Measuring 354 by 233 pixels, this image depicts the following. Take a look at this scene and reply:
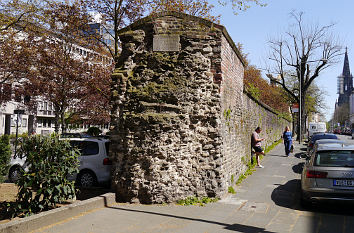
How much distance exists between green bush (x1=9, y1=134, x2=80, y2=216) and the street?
0.74 metres

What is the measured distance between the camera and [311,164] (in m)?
7.86

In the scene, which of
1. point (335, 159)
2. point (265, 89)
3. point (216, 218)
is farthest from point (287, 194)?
point (265, 89)

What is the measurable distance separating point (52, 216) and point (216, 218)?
3.22 m

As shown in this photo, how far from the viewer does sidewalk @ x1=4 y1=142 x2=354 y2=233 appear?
608 centimetres

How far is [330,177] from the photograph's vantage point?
732 cm

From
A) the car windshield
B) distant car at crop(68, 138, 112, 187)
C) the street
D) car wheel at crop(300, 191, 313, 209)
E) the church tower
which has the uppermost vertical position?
the church tower

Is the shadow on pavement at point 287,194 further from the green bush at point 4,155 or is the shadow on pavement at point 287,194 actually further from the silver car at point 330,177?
the green bush at point 4,155

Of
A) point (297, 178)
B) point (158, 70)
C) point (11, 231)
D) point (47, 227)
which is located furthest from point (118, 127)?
point (297, 178)

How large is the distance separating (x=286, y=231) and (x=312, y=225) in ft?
2.57

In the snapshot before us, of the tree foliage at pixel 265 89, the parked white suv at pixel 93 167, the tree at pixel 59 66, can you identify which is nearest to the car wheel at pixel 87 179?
the parked white suv at pixel 93 167

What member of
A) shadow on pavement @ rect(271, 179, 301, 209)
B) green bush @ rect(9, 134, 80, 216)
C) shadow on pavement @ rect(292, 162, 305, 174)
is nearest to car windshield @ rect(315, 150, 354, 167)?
shadow on pavement @ rect(271, 179, 301, 209)

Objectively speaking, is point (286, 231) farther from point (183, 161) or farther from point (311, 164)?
point (183, 161)

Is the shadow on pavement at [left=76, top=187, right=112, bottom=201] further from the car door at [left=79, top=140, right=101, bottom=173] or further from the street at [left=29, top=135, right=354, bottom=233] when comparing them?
the street at [left=29, top=135, right=354, bottom=233]

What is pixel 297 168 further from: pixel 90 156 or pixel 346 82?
pixel 346 82
